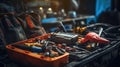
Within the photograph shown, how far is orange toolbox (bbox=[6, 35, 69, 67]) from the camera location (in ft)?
7.74

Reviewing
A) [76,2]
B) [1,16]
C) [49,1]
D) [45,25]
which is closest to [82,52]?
[1,16]

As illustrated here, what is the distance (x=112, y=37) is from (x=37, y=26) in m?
1.53

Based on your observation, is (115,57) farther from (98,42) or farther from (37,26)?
(37,26)

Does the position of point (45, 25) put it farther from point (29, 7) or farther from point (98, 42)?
point (98, 42)

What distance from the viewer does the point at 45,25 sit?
198 inches

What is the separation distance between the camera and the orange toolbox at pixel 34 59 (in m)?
2.36

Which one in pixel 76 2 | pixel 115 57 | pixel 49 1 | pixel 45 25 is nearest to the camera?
pixel 115 57

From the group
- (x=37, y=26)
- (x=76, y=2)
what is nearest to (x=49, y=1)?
(x=76, y=2)

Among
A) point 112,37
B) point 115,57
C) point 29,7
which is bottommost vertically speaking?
point 115,57

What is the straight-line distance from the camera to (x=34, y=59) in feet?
8.09

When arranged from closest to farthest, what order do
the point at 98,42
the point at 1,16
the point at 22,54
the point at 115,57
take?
the point at 22,54 → the point at 98,42 → the point at 115,57 → the point at 1,16

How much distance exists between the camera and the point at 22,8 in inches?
200

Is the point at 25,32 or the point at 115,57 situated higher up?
the point at 25,32

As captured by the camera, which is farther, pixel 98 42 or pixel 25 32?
→ pixel 25 32
